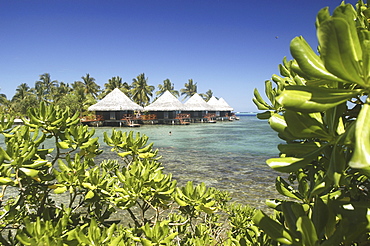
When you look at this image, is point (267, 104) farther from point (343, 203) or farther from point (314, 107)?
point (314, 107)

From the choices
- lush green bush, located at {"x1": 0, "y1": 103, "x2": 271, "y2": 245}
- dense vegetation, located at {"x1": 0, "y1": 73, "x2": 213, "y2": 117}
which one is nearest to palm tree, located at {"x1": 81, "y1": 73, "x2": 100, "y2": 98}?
dense vegetation, located at {"x1": 0, "y1": 73, "x2": 213, "y2": 117}

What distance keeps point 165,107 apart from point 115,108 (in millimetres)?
9291

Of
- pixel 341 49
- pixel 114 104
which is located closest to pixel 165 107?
pixel 114 104

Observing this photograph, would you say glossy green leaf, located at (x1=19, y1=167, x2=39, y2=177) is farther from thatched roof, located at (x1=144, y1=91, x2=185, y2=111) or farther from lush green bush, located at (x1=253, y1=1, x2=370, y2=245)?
thatched roof, located at (x1=144, y1=91, x2=185, y2=111)

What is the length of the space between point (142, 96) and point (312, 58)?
5062 cm

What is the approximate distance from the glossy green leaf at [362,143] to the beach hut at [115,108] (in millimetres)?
37477

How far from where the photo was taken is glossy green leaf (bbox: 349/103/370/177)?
0.43m

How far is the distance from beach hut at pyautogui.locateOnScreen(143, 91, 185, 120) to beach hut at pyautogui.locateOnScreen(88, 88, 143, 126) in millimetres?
3960

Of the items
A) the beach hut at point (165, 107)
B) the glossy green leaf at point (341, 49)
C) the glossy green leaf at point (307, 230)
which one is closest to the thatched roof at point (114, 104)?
the beach hut at point (165, 107)

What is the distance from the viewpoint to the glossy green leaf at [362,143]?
43 centimetres

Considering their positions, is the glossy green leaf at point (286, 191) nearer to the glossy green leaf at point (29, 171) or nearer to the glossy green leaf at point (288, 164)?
the glossy green leaf at point (288, 164)

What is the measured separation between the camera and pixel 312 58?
1.82 feet

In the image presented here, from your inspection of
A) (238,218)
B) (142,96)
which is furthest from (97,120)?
(238,218)

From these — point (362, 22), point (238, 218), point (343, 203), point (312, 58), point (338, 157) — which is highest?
point (362, 22)
